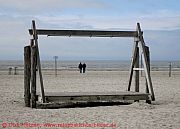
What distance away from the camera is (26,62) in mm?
11812

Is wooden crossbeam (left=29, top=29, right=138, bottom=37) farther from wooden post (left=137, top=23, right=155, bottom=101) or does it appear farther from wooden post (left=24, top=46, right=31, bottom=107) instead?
wooden post (left=24, top=46, right=31, bottom=107)

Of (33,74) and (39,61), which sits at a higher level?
(39,61)

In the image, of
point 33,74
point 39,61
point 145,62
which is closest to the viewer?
point 39,61

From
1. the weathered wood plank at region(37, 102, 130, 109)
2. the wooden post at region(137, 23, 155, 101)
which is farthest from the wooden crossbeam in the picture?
the weathered wood plank at region(37, 102, 130, 109)

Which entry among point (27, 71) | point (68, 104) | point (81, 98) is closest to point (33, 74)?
point (27, 71)

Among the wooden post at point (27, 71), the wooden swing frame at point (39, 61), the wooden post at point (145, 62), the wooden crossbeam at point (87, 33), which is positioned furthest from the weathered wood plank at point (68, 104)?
the wooden crossbeam at point (87, 33)

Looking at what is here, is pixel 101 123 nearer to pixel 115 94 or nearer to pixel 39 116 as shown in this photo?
pixel 39 116

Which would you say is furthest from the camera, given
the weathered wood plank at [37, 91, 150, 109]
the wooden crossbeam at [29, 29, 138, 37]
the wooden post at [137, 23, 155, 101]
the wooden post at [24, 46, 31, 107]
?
the wooden post at [137, 23, 155, 101]

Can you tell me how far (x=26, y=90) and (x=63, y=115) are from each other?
8.53 feet

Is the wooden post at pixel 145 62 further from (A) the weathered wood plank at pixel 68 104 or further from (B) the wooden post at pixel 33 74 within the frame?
(B) the wooden post at pixel 33 74

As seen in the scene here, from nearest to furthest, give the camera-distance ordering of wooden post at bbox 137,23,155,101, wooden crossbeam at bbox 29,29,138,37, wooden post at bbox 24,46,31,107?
wooden post at bbox 24,46,31,107 < wooden crossbeam at bbox 29,29,138,37 < wooden post at bbox 137,23,155,101

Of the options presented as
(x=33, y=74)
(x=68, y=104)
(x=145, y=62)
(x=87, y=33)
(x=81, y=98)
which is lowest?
(x=68, y=104)

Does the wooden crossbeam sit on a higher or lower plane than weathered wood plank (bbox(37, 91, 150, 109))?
higher

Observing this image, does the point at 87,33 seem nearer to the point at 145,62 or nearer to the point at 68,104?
the point at 145,62
